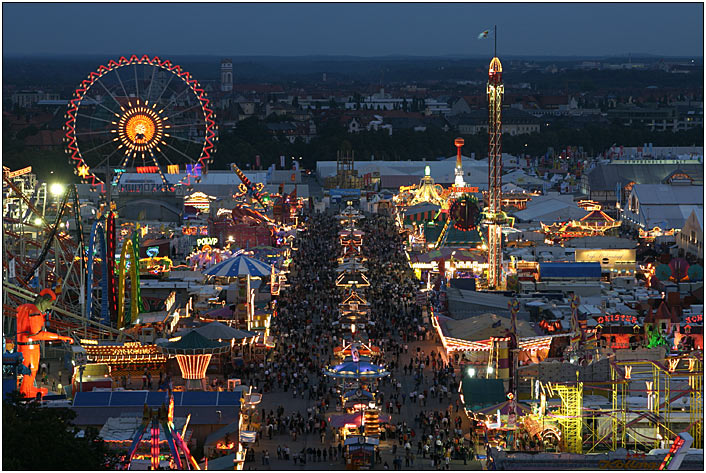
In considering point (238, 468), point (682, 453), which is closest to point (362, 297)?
point (238, 468)

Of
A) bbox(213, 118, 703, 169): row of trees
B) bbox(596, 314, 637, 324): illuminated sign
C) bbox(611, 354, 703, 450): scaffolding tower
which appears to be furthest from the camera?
bbox(213, 118, 703, 169): row of trees

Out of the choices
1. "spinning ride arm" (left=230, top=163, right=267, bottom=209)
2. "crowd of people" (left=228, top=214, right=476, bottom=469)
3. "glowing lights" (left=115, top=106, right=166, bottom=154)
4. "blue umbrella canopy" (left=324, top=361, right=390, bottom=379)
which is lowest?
"crowd of people" (left=228, top=214, right=476, bottom=469)

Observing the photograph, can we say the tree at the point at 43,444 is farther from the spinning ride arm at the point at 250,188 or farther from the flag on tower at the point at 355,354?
the spinning ride arm at the point at 250,188

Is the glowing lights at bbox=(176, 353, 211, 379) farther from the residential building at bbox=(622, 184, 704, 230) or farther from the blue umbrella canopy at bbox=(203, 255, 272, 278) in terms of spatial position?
the residential building at bbox=(622, 184, 704, 230)

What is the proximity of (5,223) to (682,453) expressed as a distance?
2443cm

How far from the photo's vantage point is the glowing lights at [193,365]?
32.8 m

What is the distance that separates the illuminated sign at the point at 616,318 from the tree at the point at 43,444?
17.7m

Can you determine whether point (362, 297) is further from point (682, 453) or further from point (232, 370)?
point (682, 453)

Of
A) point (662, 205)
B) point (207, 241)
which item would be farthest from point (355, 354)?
point (662, 205)

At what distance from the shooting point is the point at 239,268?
138 ft

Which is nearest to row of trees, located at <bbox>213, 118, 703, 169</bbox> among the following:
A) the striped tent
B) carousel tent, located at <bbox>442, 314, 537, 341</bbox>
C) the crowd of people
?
the striped tent

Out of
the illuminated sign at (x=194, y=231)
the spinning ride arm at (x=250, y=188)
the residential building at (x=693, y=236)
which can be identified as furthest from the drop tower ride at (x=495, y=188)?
the spinning ride arm at (x=250, y=188)

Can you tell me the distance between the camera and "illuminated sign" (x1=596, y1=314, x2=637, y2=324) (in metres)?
37.8

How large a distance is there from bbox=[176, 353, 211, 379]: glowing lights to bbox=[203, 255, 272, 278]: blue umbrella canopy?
8.80 meters
